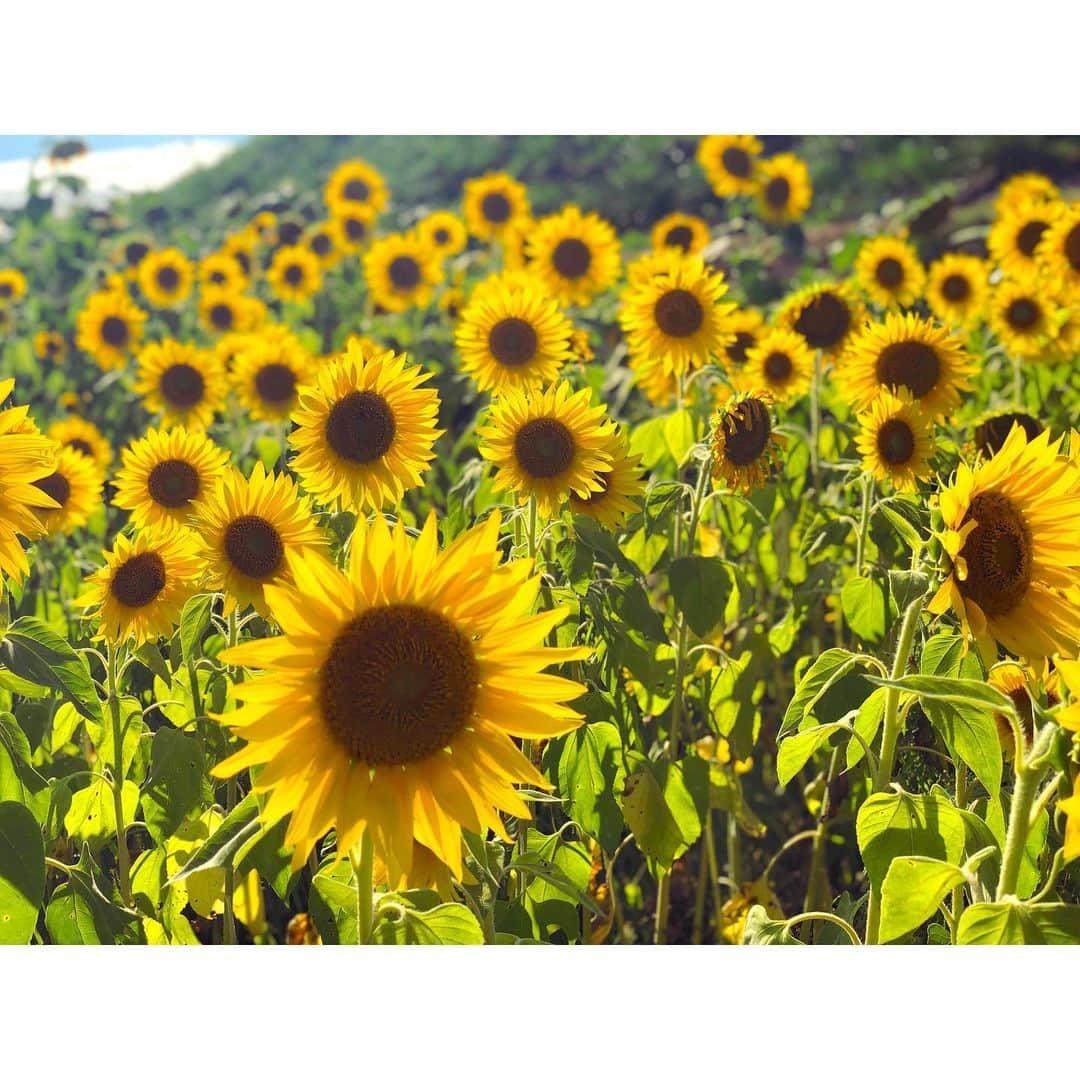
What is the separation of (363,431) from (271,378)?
200 centimetres

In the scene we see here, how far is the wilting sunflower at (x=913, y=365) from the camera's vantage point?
2408 millimetres

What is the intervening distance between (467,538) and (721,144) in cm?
479

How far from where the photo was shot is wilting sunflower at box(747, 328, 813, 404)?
9.56 feet

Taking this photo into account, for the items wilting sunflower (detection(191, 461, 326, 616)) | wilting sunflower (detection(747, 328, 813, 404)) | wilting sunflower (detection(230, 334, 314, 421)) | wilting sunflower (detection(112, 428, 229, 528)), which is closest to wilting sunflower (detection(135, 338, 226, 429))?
wilting sunflower (detection(230, 334, 314, 421))

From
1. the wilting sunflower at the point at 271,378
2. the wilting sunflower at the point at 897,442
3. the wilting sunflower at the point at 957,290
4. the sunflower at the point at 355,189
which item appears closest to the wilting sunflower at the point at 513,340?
the wilting sunflower at the point at 897,442

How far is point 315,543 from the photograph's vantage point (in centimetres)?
172

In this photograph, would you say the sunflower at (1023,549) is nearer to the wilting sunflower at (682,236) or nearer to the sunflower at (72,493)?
the sunflower at (72,493)

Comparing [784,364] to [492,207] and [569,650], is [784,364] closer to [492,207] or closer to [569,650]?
[569,650]

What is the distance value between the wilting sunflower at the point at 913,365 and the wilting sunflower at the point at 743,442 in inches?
20.1

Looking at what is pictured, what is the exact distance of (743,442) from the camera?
1942mm

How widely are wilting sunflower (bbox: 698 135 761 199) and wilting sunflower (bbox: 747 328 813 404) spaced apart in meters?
2.82

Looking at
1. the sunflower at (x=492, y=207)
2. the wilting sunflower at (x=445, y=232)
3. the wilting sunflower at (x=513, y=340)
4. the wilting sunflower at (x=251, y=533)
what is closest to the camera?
the wilting sunflower at (x=251, y=533)
